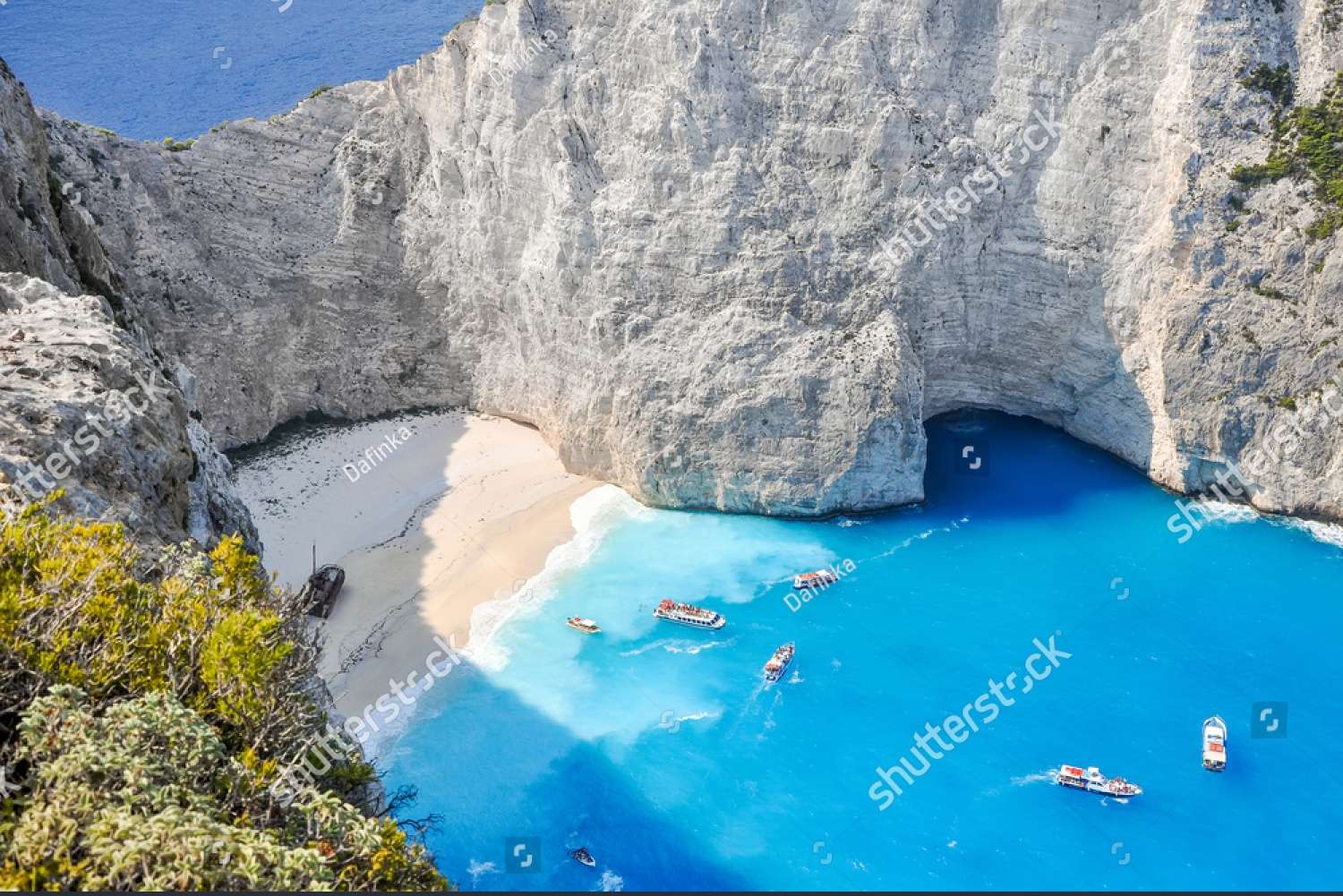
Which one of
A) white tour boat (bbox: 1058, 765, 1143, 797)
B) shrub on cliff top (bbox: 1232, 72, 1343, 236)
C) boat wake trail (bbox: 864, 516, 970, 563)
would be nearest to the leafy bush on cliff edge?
white tour boat (bbox: 1058, 765, 1143, 797)

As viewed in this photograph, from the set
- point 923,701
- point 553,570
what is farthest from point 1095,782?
point 553,570


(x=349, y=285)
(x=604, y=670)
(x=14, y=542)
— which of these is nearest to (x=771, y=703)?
(x=604, y=670)

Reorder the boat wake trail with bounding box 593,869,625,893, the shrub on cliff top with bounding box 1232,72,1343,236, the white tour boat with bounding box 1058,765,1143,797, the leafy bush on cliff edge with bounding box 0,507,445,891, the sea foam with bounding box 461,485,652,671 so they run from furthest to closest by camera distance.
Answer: the shrub on cliff top with bounding box 1232,72,1343,236 → the sea foam with bounding box 461,485,652,671 → the white tour boat with bounding box 1058,765,1143,797 → the boat wake trail with bounding box 593,869,625,893 → the leafy bush on cliff edge with bounding box 0,507,445,891

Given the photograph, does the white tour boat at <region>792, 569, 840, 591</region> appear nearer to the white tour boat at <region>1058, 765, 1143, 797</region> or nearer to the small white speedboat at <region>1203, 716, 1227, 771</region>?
the white tour boat at <region>1058, 765, 1143, 797</region>

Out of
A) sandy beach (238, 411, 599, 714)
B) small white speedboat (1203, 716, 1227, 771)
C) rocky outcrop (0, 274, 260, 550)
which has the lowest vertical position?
small white speedboat (1203, 716, 1227, 771)

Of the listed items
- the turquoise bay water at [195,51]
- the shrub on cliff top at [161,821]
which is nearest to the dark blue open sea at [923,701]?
the shrub on cliff top at [161,821]

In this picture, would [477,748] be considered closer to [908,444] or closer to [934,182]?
[908,444]

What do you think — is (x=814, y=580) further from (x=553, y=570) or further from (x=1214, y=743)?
(x=1214, y=743)
